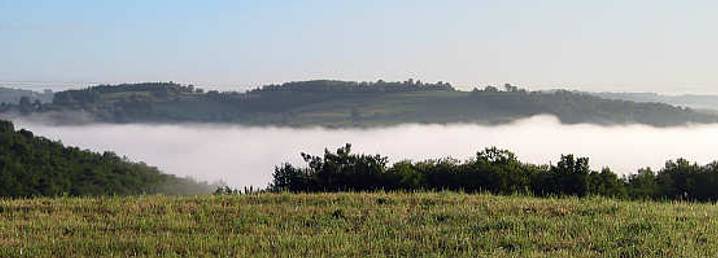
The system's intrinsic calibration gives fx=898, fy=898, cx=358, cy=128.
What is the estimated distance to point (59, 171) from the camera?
204ft

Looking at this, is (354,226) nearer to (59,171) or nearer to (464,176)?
(464,176)

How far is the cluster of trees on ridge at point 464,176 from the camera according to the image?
2103cm

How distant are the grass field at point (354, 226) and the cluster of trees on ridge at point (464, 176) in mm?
6034

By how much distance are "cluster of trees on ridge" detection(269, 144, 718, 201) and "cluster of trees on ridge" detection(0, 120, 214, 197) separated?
24.8 m

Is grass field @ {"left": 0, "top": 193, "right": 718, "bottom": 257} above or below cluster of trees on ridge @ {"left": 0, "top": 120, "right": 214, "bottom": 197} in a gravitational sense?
above

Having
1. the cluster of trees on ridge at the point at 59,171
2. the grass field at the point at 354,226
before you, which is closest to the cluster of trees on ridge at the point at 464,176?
the grass field at the point at 354,226

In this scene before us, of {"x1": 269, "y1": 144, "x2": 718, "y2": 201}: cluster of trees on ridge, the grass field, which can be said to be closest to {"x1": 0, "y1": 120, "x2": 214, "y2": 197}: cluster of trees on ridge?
{"x1": 269, "y1": 144, "x2": 718, "y2": 201}: cluster of trees on ridge

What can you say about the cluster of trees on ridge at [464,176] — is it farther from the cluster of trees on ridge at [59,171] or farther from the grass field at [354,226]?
the cluster of trees on ridge at [59,171]

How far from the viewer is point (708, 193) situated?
2719cm

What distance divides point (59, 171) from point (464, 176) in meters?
46.0

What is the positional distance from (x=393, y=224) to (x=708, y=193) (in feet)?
61.2

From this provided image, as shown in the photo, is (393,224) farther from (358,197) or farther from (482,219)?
(358,197)

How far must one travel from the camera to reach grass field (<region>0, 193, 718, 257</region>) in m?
9.59

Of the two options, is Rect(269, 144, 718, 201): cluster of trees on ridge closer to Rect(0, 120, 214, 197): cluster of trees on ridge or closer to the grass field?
the grass field
